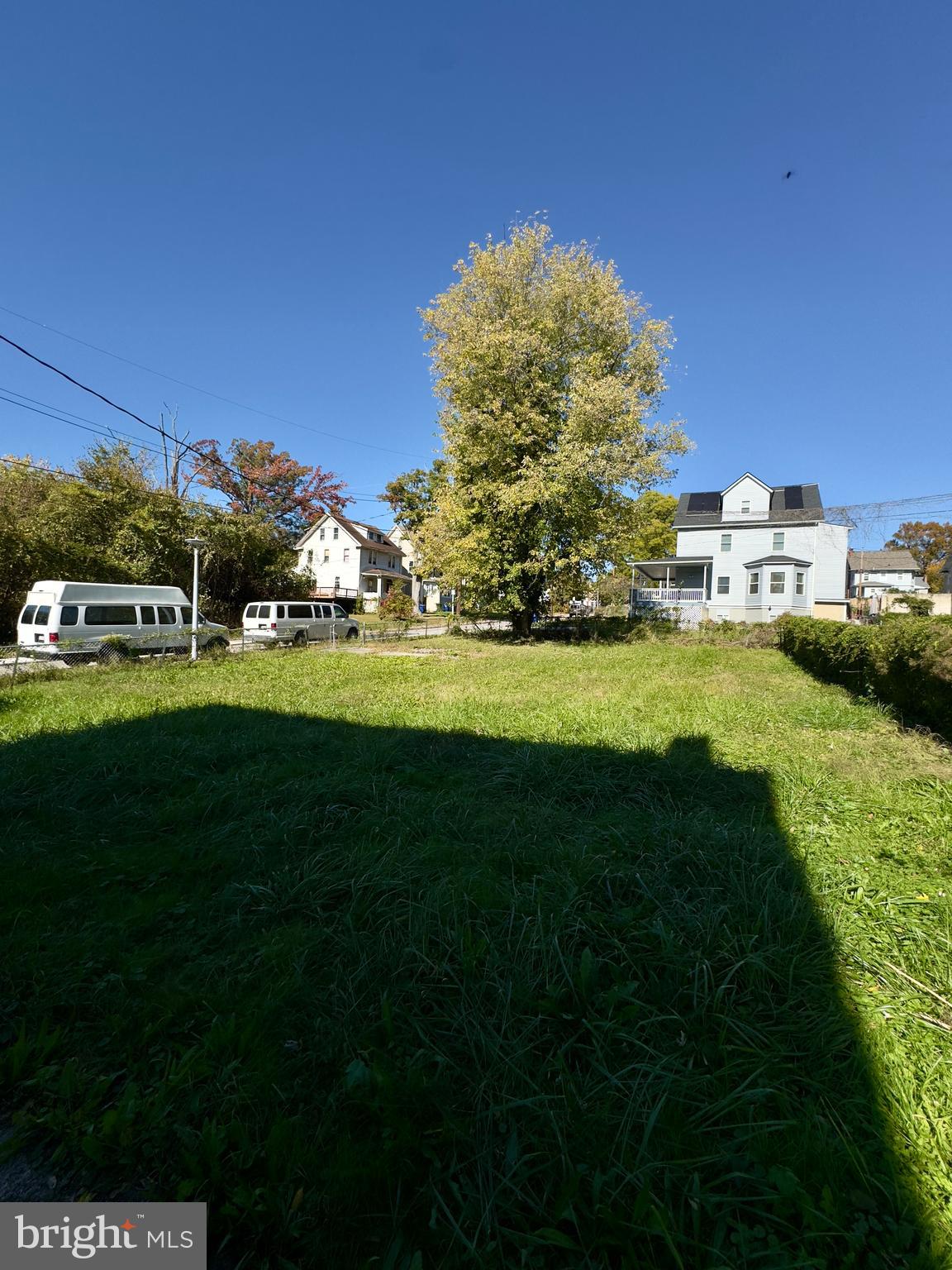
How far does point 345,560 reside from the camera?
44.9m

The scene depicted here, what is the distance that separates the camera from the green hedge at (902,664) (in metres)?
6.48

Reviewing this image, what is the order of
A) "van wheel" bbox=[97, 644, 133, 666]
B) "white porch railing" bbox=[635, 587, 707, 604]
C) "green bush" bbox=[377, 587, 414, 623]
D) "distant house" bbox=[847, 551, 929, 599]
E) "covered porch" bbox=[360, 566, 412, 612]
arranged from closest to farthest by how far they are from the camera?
"van wheel" bbox=[97, 644, 133, 666] → "green bush" bbox=[377, 587, 414, 623] → "white porch railing" bbox=[635, 587, 707, 604] → "covered porch" bbox=[360, 566, 412, 612] → "distant house" bbox=[847, 551, 929, 599]

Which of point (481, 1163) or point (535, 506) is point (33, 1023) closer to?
point (481, 1163)

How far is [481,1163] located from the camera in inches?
60.0

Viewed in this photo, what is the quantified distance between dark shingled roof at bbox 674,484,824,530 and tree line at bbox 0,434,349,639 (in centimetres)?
2579

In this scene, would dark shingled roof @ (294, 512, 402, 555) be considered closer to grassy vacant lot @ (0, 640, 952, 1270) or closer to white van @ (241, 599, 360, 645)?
white van @ (241, 599, 360, 645)

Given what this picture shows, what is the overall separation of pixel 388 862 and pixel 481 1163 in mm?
1719

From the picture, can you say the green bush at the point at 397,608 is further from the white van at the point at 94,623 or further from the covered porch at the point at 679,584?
the white van at the point at 94,623

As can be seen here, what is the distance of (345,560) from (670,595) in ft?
86.5

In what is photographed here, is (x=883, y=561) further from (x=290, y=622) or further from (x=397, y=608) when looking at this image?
(x=290, y=622)

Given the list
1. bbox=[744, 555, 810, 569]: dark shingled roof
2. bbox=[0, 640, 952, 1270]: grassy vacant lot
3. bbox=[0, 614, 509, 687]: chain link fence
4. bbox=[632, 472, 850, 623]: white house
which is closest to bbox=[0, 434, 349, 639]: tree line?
bbox=[0, 614, 509, 687]: chain link fence

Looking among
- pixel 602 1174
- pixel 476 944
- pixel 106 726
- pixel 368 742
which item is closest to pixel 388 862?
pixel 476 944

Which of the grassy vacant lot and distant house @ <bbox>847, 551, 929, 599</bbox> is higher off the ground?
distant house @ <bbox>847, 551, 929, 599</bbox>

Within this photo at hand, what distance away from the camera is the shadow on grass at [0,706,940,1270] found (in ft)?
4.65
